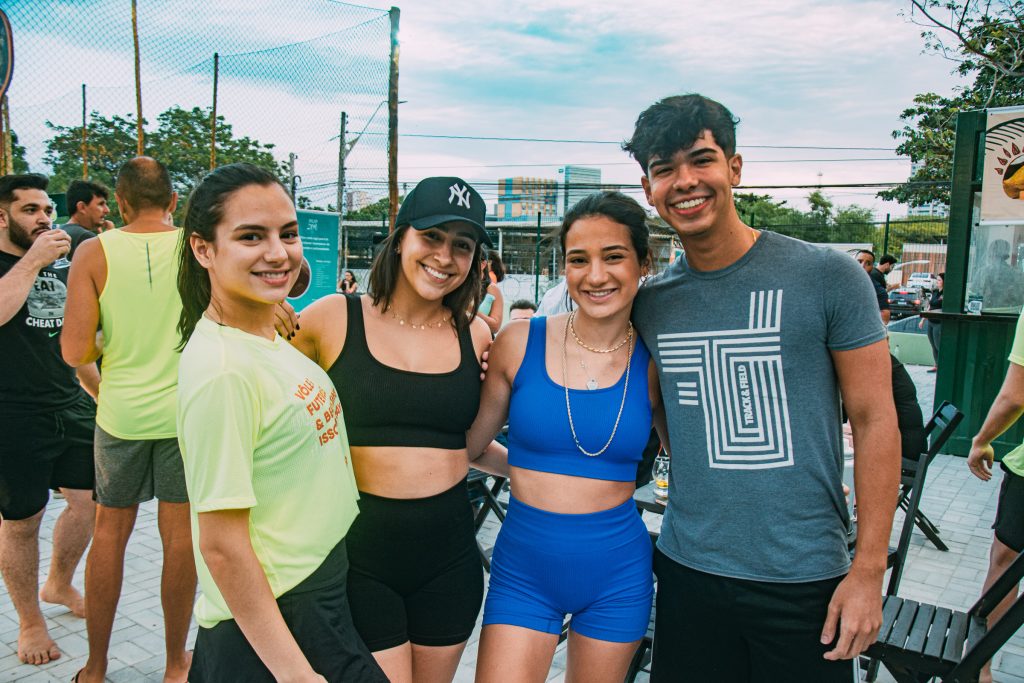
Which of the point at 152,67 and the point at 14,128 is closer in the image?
the point at 14,128

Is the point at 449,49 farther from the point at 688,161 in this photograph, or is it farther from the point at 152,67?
the point at 688,161

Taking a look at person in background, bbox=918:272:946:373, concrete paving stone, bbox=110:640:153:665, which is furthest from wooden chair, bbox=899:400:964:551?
person in background, bbox=918:272:946:373

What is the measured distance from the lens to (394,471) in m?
1.84

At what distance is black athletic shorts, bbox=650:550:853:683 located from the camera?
1730 mm

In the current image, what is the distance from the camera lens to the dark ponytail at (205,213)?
58.5 inches

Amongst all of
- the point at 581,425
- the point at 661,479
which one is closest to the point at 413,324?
the point at 581,425

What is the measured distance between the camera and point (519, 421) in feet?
6.68

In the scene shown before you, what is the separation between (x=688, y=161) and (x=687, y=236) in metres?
0.20

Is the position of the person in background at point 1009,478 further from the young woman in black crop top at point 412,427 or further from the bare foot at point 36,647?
the bare foot at point 36,647

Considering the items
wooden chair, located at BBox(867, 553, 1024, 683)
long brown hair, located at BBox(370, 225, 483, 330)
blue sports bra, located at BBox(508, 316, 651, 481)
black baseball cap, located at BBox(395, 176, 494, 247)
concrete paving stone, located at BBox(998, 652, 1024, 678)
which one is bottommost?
concrete paving stone, located at BBox(998, 652, 1024, 678)

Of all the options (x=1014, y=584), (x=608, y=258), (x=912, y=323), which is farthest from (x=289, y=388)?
(x=912, y=323)

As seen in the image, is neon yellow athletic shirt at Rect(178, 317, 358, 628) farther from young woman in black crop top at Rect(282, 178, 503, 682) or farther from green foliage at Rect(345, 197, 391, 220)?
green foliage at Rect(345, 197, 391, 220)

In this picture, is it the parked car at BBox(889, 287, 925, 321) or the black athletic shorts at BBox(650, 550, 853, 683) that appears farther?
the parked car at BBox(889, 287, 925, 321)

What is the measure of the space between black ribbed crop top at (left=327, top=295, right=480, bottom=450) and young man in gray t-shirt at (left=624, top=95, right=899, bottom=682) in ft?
2.18
